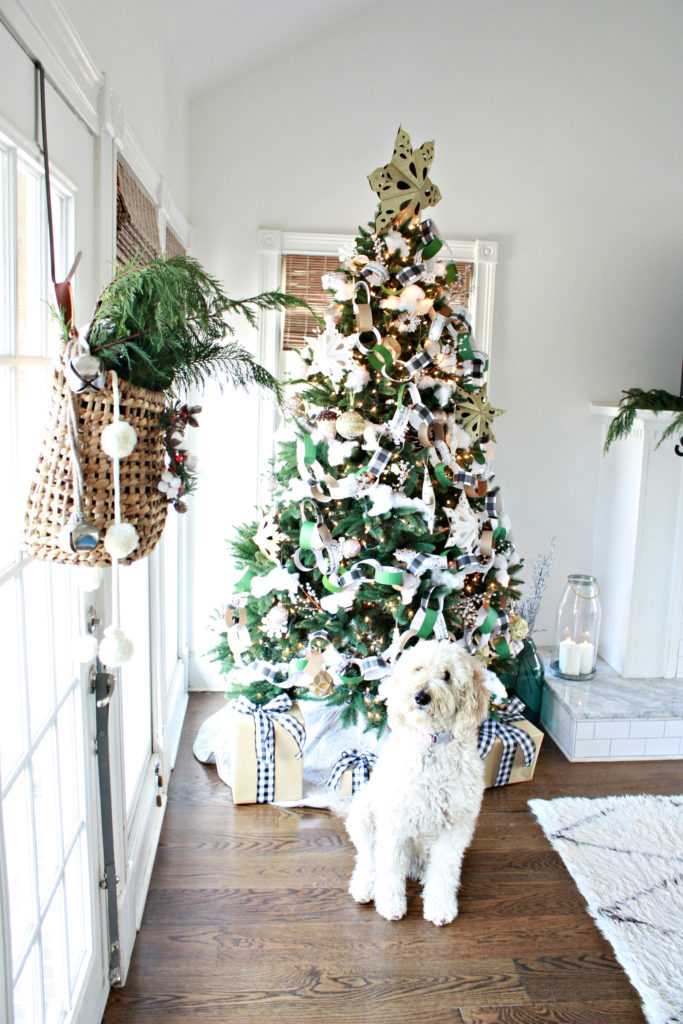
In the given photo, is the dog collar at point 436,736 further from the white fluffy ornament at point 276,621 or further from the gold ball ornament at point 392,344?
the gold ball ornament at point 392,344

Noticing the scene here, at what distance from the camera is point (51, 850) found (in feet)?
4.61

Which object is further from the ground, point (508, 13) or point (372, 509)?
point (508, 13)

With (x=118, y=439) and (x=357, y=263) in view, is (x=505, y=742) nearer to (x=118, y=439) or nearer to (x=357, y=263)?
(x=357, y=263)

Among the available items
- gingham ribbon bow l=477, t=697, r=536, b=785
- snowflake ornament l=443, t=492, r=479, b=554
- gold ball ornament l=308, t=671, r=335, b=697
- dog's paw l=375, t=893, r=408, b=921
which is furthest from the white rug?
snowflake ornament l=443, t=492, r=479, b=554

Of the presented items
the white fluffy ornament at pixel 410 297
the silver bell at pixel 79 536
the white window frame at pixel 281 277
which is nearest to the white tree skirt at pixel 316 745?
the white window frame at pixel 281 277

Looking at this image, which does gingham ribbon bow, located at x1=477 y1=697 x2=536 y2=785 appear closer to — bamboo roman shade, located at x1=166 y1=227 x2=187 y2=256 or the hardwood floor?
the hardwood floor

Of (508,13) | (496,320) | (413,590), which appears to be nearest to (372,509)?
(413,590)

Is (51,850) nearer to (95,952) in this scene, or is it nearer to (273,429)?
(95,952)

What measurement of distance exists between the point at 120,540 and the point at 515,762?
2.20 m

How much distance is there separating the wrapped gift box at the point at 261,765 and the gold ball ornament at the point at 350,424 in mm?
1064

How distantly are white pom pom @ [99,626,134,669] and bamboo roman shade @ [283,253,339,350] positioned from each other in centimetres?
241

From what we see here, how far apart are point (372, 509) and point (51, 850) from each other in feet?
4.34

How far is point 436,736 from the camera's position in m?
2.02

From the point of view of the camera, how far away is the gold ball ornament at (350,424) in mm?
2303
